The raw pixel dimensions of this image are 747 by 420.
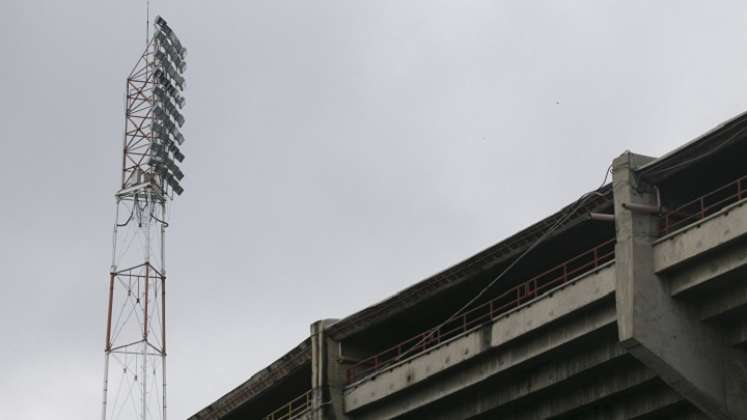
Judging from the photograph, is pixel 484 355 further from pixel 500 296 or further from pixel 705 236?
pixel 705 236

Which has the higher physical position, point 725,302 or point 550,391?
point 725,302

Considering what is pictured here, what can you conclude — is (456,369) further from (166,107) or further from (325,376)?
(166,107)

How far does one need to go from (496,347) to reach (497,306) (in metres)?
5.58

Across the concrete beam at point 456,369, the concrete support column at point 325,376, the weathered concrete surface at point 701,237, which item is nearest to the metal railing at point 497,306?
the concrete support column at point 325,376

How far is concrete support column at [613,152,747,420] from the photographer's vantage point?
133ft

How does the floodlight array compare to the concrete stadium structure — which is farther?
the floodlight array

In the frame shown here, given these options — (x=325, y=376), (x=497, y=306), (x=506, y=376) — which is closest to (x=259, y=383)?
(x=325, y=376)

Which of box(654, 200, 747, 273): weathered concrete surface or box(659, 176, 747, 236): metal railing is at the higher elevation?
box(659, 176, 747, 236): metal railing

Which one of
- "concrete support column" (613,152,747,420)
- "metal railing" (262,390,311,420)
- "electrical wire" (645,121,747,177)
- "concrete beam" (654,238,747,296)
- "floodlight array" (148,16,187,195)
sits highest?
"floodlight array" (148,16,187,195)

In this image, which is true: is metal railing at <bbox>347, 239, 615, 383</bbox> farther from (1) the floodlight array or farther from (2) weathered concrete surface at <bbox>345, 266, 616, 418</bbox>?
(1) the floodlight array

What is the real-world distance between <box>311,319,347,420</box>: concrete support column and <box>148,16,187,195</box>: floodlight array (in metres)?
25.3

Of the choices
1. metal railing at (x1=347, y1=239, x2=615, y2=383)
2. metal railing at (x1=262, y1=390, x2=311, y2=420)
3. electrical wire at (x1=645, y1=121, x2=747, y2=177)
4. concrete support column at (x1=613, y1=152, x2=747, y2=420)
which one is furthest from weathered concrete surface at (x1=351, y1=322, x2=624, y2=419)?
metal railing at (x1=262, y1=390, x2=311, y2=420)

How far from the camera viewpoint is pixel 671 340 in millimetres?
40844

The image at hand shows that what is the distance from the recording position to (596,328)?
42.7m
